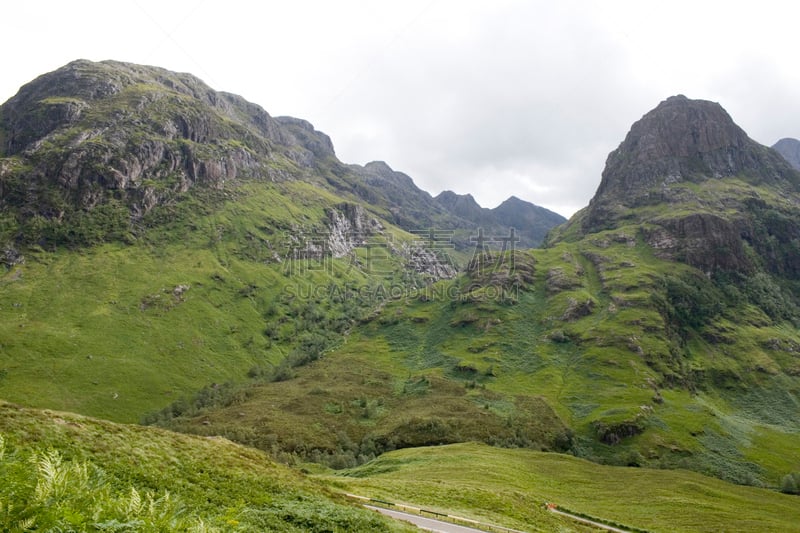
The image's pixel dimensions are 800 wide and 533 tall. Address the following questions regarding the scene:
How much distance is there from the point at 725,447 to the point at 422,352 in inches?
4082

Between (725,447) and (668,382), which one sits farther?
(668,382)

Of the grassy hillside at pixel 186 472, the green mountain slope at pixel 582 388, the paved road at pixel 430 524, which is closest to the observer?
the grassy hillside at pixel 186 472

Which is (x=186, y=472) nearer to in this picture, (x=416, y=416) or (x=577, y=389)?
(x=416, y=416)

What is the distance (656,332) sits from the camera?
545 ft

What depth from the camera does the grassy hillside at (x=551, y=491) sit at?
45.3 metres

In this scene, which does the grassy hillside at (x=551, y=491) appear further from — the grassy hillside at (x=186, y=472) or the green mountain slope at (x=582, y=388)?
the green mountain slope at (x=582, y=388)

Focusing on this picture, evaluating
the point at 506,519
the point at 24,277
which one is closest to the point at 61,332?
the point at 24,277

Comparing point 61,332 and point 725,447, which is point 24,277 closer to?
point 61,332

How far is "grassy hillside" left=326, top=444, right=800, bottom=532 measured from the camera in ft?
149

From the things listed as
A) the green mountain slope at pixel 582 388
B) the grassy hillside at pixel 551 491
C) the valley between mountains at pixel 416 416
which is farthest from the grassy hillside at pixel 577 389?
the grassy hillside at pixel 551 491

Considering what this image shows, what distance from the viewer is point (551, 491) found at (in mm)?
65562

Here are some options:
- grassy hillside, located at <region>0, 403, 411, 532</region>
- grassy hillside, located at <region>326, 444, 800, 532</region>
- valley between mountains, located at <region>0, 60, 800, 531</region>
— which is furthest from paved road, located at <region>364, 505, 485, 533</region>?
grassy hillside, located at <region>0, 403, 411, 532</region>

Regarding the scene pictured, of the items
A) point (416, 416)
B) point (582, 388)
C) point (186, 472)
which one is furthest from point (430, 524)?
point (582, 388)

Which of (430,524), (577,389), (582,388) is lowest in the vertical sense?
(430,524)
